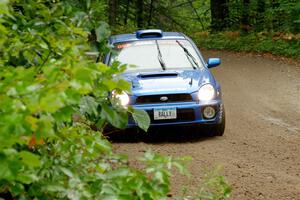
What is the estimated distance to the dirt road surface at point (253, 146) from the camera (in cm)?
629

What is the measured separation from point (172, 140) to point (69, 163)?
6.27 metres

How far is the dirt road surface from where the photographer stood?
6.29m

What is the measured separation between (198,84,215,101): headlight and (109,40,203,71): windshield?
85 cm

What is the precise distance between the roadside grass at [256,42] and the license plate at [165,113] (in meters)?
13.0

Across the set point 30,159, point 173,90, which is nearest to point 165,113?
point 173,90

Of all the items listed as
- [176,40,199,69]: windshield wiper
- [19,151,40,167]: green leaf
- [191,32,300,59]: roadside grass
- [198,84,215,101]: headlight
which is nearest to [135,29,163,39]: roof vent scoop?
[176,40,199,69]: windshield wiper

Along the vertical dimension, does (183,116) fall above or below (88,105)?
below

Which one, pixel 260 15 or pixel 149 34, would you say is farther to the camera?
pixel 260 15

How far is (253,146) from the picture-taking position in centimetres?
840

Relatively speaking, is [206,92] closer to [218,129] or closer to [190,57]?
[218,129]

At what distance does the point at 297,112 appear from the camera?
11953 millimetres

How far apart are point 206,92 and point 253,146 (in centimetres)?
108

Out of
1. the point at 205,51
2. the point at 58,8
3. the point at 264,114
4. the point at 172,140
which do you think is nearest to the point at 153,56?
the point at 172,140

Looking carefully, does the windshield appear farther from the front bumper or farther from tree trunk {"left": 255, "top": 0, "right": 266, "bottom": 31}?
tree trunk {"left": 255, "top": 0, "right": 266, "bottom": 31}
